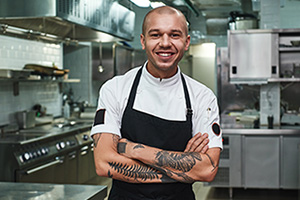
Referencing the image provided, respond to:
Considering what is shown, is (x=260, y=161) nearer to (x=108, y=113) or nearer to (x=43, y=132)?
(x=43, y=132)

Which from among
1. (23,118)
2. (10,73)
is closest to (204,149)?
(10,73)

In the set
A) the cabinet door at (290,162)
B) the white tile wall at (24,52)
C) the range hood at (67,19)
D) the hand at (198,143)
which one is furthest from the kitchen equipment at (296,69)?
the hand at (198,143)

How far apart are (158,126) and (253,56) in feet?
14.3

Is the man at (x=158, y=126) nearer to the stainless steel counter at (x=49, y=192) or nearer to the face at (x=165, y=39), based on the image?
the face at (x=165, y=39)

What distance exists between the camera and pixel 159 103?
6.90ft

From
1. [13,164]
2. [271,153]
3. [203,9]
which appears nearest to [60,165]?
[13,164]

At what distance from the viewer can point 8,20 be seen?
4938 millimetres

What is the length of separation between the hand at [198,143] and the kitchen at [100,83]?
2774 millimetres

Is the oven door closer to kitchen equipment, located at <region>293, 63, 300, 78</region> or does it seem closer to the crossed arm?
the crossed arm

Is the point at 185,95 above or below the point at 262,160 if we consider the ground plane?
above

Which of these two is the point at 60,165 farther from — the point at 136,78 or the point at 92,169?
the point at 136,78

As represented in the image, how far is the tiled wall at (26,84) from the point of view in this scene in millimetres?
5527

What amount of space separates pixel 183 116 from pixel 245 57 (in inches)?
167

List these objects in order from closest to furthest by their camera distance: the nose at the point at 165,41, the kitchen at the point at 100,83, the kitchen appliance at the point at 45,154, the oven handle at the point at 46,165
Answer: the nose at the point at 165,41
the kitchen appliance at the point at 45,154
the oven handle at the point at 46,165
the kitchen at the point at 100,83
